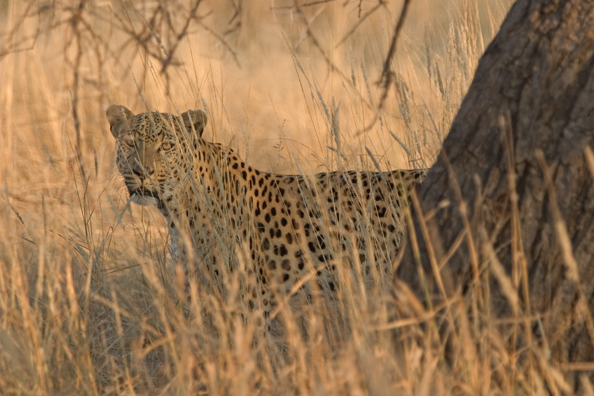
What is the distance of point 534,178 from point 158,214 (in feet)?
13.8

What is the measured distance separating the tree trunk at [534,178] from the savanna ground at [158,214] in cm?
15

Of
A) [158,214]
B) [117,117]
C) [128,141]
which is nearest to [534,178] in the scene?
[128,141]

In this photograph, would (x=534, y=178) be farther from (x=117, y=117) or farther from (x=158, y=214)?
(x=158, y=214)

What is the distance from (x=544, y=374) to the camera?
1.90 meters

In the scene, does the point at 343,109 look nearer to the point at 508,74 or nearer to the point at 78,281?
the point at 78,281

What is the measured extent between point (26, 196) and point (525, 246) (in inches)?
192

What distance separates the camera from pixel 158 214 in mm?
5938

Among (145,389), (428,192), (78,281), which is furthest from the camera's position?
(78,281)

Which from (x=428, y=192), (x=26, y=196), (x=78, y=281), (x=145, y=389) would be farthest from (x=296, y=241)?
(x=26, y=196)

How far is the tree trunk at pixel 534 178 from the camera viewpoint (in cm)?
209

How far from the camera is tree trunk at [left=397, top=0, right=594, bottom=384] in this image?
6.84ft

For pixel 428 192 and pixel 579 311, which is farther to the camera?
pixel 428 192

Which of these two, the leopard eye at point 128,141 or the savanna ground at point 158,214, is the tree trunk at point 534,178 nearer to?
the savanna ground at point 158,214

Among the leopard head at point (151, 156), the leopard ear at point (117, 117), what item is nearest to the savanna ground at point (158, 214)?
the leopard head at point (151, 156)
